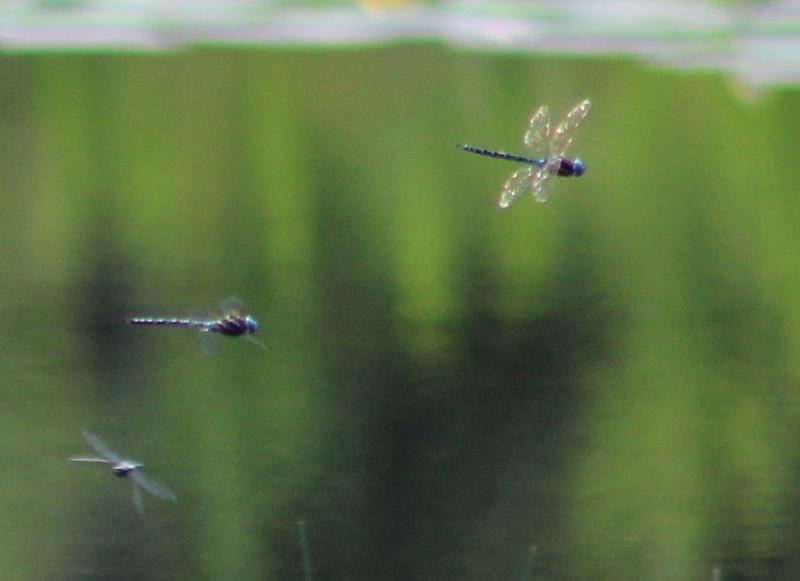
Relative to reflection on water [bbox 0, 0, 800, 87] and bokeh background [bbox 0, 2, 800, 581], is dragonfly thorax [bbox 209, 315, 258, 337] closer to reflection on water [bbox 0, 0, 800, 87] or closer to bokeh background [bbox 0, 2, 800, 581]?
bokeh background [bbox 0, 2, 800, 581]

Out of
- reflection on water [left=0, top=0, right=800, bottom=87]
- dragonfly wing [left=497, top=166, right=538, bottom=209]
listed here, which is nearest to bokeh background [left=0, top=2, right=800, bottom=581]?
reflection on water [left=0, top=0, right=800, bottom=87]

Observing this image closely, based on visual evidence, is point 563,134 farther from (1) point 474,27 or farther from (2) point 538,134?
(1) point 474,27

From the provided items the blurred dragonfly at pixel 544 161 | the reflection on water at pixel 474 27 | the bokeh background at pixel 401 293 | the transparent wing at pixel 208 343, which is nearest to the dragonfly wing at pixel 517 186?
the blurred dragonfly at pixel 544 161

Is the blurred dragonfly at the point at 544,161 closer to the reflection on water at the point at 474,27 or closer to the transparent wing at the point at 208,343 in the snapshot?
the transparent wing at the point at 208,343

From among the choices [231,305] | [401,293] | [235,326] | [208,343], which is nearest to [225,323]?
[235,326]

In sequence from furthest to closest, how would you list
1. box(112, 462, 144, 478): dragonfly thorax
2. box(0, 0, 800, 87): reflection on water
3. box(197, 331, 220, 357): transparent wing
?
1. box(0, 0, 800, 87): reflection on water
2. box(197, 331, 220, 357): transparent wing
3. box(112, 462, 144, 478): dragonfly thorax

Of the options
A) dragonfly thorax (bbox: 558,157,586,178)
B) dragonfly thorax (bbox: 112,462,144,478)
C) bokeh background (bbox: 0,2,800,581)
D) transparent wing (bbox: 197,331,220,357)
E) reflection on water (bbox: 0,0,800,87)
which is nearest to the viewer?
dragonfly thorax (bbox: 558,157,586,178)

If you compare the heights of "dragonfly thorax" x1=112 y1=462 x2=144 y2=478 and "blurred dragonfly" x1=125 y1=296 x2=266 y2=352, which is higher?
"blurred dragonfly" x1=125 y1=296 x2=266 y2=352
